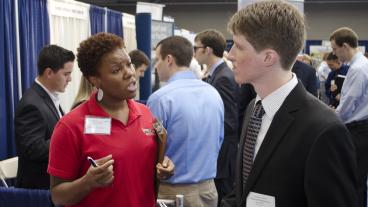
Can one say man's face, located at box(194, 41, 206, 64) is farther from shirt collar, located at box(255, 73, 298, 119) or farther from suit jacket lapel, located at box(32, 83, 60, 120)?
shirt collar, located at box(255, 73, 298, 119)

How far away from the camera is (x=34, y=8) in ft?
13.6

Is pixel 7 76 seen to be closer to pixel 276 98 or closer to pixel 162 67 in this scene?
pixel 162 67

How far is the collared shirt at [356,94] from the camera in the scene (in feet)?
13.9

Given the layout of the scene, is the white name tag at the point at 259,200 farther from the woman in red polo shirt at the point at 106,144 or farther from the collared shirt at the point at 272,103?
the woman in red polo shirt at the point at 106,144

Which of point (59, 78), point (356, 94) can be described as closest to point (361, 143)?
point (356, 94)

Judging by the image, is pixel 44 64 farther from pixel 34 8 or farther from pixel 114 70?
pixel 34 8

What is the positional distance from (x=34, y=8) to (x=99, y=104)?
2881 millimetres

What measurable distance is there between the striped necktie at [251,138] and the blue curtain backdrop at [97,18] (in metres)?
4.72

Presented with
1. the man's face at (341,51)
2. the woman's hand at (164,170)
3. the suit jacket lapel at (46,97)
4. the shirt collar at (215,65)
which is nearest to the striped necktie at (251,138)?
the woman's hand at (164,170)

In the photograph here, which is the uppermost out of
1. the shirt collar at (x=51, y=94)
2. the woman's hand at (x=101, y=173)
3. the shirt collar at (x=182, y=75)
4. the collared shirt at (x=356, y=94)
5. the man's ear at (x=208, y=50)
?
the man's ear at (x=208, y=50)

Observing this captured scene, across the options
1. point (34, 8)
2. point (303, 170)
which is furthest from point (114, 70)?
point (34, 8)

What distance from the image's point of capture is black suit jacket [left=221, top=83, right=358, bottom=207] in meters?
1.10

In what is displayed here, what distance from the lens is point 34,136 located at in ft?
7.59

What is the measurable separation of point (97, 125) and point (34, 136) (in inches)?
34.5
